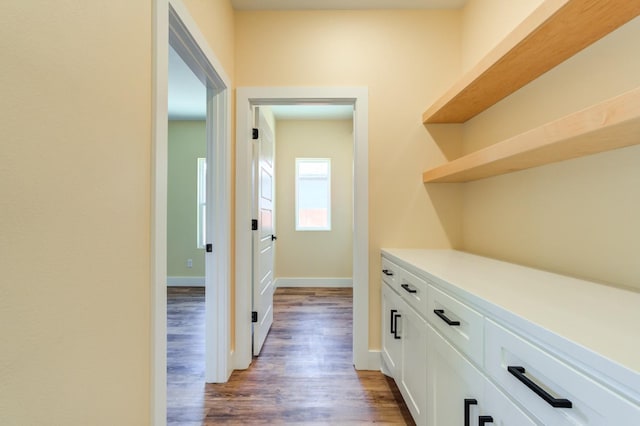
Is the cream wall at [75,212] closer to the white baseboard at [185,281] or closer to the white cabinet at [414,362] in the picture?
the white cabinet at [414,362]

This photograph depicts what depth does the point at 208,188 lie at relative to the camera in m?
2.01

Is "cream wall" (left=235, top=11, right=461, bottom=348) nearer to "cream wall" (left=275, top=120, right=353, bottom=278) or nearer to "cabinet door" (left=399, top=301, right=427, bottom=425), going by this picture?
"cabinet door" (left=399, top=301, right=427, bottom=425)

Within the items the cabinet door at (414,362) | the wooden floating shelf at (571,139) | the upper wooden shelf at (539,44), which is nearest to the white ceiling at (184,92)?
the upper wooden shelf at (539,44)

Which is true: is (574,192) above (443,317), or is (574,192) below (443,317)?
above

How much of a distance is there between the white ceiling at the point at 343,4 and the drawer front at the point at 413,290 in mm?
1933

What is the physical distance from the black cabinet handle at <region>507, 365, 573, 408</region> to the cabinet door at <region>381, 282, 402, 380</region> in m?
0.97

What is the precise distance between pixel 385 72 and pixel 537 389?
2125mm

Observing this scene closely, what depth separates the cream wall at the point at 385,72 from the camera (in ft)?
7.22

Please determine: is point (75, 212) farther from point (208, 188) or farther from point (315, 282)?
point (315, 282)

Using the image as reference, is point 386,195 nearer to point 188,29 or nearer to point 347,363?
point 347,363

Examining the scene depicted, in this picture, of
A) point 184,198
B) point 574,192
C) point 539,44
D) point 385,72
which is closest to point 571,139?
point 574,192

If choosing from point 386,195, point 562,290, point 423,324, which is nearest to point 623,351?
point 562,290

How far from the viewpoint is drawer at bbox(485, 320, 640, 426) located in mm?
532

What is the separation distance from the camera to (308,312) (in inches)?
133
